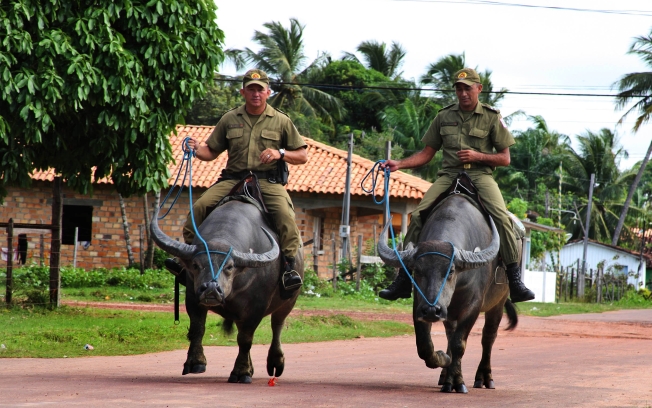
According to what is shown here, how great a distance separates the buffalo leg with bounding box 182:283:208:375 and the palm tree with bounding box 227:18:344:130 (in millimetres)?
34604

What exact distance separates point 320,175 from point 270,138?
21529 millimetres

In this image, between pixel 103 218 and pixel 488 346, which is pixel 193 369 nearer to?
pixel 488 346

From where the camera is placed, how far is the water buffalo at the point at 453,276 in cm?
744

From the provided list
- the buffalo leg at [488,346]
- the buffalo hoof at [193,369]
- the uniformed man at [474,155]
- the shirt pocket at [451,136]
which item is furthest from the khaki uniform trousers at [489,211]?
the buffalo hoof at [193,369]

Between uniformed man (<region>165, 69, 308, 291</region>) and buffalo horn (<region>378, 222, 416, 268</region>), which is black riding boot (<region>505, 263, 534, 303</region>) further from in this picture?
uniformed man (<region>165, 69, 308, 291</region>)

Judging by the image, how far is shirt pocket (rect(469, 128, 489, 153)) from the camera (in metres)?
8.78

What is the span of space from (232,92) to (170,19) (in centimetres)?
3018

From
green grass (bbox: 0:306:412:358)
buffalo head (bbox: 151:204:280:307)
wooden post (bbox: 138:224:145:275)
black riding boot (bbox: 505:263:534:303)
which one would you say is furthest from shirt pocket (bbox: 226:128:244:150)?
wooden post (bbox: 138:224:145:275)

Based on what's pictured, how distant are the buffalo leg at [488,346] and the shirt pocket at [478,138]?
1627 mm

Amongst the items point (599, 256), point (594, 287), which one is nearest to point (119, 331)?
point (594, 287)

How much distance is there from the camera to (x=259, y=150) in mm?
8953

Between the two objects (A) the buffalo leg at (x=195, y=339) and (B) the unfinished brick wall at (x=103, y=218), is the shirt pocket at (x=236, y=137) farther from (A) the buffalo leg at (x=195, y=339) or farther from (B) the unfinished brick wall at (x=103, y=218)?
(B) the unfinished brick wall at (x=103, y=218)

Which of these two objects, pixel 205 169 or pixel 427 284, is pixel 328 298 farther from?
pixel 427 284

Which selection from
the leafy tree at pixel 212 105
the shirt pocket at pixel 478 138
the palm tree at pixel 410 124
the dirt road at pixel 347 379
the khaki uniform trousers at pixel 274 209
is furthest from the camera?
the palm tree at pixel 410 124
